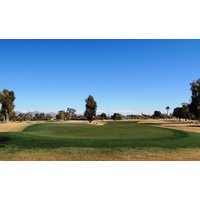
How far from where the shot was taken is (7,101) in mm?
64062

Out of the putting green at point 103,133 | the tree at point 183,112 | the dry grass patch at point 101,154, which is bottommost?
the dry grass patch at point 101,154

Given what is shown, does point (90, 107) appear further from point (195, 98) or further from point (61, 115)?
point (61, 115)

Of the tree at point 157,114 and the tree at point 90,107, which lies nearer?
the tree at point 90,107

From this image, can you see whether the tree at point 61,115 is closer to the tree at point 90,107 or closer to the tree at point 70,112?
the tree at point 70,112

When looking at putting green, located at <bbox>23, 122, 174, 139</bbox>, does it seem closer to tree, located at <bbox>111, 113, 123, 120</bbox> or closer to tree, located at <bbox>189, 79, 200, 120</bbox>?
tree, located at <bbox>189, 79, 200, 120</bbox>

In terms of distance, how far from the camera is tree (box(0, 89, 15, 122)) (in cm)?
6403

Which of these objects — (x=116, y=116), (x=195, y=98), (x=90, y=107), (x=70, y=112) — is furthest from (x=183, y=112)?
(x=70, y=112)

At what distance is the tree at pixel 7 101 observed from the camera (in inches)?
2521

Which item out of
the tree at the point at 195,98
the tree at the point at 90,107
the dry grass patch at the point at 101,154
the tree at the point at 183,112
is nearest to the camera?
the dry grass patch at the point at 101,154

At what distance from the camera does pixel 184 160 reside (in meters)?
16.0

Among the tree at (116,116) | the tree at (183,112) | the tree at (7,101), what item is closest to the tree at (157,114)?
the tree at (183,112)
